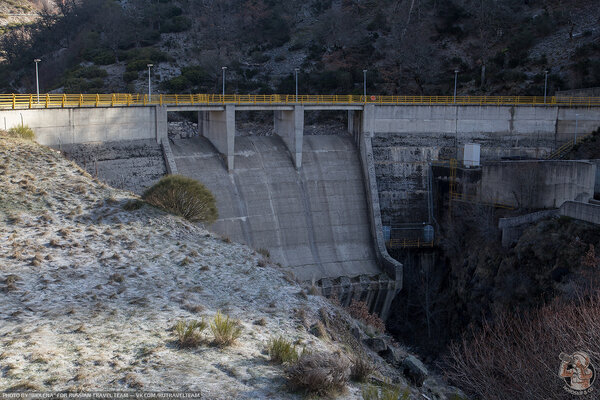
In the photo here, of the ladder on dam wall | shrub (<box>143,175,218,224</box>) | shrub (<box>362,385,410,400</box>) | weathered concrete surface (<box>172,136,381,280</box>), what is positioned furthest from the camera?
the ladder on dam wall

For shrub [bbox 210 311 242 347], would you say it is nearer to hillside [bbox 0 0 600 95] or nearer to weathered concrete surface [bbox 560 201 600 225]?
weathered concrete surface [bbox 560 201 600 225]

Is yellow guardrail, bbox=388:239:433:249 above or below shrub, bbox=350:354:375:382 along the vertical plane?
below

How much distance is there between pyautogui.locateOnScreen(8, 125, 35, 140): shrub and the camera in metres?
26.1

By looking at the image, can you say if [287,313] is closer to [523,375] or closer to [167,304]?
[167,304]

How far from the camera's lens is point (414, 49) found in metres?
57.1

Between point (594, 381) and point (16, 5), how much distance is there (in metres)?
110

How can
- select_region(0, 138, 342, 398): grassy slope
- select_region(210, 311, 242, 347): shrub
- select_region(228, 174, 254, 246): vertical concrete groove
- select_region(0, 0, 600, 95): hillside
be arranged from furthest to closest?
select_region(0, 0, 600, 95): hillside → select_region(228, 174, 254, 246): vertical concrete groove → select_region(210, 311, 242, 347): shrub → select_region(0, 138, 342, 398): grassy slope

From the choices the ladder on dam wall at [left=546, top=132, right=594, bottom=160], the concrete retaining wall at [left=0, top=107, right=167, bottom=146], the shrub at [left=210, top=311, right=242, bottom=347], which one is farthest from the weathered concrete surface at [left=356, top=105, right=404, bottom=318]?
the shrub at [left=210, top=311, right=242, bottom=347]

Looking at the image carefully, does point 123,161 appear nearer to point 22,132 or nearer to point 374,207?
point 22,132

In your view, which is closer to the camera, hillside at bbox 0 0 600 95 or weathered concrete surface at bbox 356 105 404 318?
weathered concrete surface at bbox 356 105 404 318

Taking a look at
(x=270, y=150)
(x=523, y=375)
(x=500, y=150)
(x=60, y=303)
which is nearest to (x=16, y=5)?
(x=270, y=150)

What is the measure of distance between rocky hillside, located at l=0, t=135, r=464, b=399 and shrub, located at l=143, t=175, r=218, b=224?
0.91 m

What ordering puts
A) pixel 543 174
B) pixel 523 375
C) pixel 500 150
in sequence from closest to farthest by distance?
pixel 523 375 < pixel 543 174 < pixel 500 150

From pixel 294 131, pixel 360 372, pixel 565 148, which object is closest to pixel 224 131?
pixel 294 131
